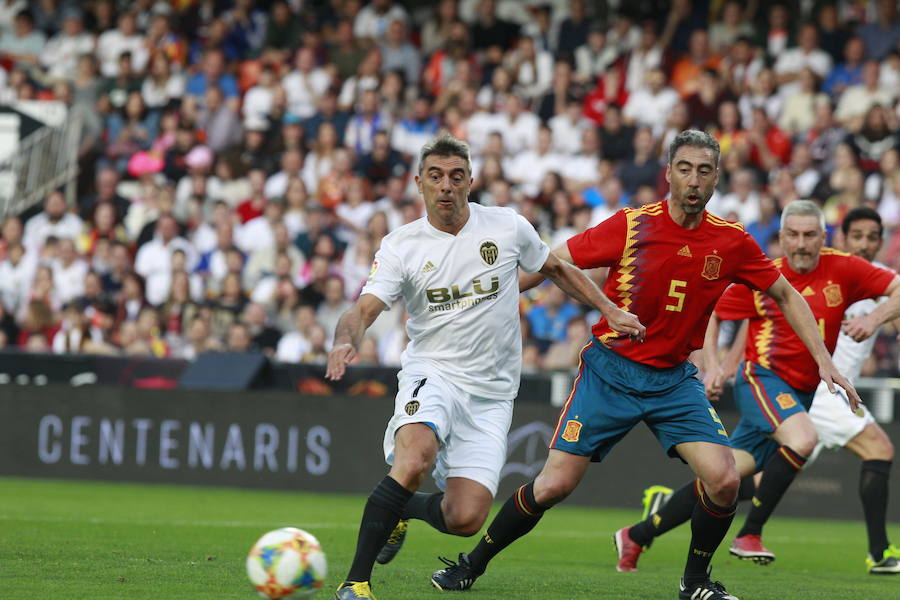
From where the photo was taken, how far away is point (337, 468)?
49.1 ft

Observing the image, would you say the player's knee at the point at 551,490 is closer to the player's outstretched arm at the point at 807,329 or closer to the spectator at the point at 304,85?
the player's outstretched arm at the point at 807,329

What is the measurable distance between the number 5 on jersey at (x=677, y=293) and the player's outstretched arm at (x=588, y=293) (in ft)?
0.81

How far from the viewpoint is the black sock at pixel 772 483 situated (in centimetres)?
936

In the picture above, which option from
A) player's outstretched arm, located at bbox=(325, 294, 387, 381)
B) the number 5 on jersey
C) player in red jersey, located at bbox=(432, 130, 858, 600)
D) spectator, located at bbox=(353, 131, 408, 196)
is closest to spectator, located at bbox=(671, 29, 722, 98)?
spectator, located at bbox=(353, 131, 408, 196)

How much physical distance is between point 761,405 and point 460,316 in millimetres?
2890

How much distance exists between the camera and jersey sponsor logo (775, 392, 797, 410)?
9.21 metres

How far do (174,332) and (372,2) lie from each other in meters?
7.17

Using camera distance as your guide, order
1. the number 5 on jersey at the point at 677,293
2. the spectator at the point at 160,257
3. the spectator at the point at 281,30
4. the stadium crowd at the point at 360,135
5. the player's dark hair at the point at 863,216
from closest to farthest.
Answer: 1. the number 5 on jersey at the point at 677,293
2. the player's dark hair at the point at 863,216
3. the stadium crowd at the point at 360,135
4. the spectator at the point at 160,257
5. the spectator at the point at 281,30

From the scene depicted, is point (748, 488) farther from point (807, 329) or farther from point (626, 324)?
point (626, 324)

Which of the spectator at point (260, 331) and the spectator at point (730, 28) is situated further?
the spectator at point (730, 28)

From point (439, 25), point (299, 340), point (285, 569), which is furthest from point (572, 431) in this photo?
point (439, 25)

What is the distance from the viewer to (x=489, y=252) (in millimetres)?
7309

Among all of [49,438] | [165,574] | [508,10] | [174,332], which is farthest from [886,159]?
[165,574]

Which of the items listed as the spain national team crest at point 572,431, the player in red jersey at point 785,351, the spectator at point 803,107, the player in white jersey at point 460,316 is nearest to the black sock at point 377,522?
the player in white jersey at point 460,316
